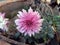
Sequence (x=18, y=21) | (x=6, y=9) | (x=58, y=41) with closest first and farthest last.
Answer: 1. (x=18, y=21)
2. (x=58, y=41)
3. (x=6, y=9)

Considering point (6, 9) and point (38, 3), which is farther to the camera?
point (6, 9)

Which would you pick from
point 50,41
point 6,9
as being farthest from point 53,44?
point 6,9

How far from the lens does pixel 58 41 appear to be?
79 centimetres

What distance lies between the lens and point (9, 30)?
29.6 inches

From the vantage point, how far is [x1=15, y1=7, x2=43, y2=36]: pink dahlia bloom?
0.68 metres

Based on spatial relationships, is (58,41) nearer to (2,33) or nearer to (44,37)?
(44,37)

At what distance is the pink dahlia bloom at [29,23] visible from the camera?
675mm

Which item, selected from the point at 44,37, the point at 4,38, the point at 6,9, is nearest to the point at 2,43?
the point at 4,38

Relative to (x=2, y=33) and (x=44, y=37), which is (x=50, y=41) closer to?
(x=44, y=37)

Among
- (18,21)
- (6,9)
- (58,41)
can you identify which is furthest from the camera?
(6,9)

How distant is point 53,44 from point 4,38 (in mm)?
217

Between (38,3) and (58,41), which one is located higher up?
(38,3)

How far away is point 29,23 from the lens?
0.68 metres

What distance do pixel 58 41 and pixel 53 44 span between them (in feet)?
0.11
